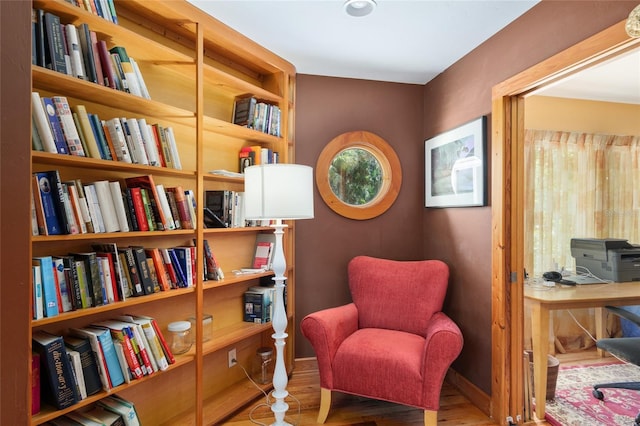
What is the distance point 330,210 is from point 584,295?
1897mm

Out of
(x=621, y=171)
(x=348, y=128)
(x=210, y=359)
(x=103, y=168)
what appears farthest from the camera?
(x=621, y=171)

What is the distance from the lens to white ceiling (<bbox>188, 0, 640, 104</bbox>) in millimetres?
1924

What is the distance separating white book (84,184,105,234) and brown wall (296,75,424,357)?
5.01 ft

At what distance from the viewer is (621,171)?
3238 mm

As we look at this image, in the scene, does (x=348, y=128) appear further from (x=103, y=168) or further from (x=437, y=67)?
(x=103, y=168)

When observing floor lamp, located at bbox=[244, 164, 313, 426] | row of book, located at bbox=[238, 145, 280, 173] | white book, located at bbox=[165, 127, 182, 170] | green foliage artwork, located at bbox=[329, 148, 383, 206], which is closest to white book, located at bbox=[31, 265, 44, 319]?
white book, located at bbox=[165, 127, 182, 170]

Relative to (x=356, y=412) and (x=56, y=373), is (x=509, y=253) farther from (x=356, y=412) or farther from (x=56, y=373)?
(x=56, y=373)

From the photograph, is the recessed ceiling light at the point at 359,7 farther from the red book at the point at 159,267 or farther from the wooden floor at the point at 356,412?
the wooden floor at the point at 356,412

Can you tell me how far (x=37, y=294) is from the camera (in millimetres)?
1308

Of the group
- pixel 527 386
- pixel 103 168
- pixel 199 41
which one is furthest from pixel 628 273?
pixel 103 168

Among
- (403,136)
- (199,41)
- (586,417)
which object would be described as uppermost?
(199,41)

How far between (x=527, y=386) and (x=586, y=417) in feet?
1.53

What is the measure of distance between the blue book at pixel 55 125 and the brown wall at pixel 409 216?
1.69 metres

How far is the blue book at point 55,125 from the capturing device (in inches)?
53.7
